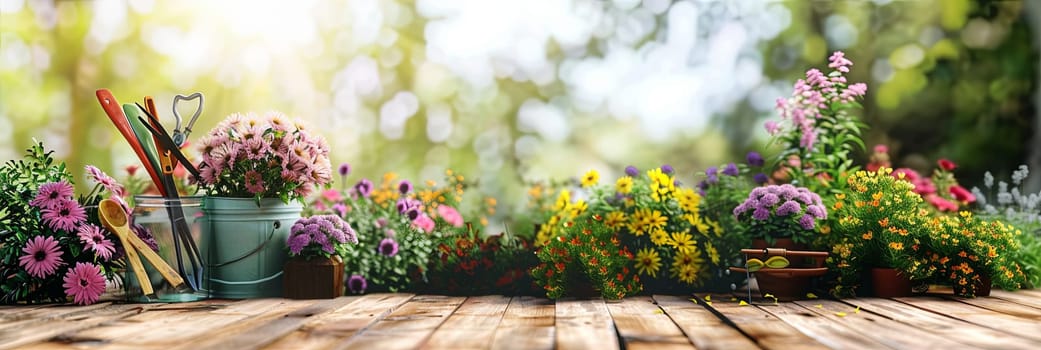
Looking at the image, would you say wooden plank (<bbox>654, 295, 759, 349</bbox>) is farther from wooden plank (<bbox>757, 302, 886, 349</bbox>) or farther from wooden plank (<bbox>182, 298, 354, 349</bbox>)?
wooden plank (<bbox>182, 298, 354, 349</bbox>)

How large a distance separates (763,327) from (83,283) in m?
2.29

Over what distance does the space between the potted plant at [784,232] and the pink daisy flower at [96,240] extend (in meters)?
2.26

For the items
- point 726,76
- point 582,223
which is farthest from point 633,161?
point 582,223

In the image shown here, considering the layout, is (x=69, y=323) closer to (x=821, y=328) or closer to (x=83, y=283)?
(x=83, y=283)

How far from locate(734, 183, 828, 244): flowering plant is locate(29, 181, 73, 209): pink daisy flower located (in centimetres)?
246

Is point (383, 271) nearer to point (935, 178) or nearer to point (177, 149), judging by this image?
point (177, 149)

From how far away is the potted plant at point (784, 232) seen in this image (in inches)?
114

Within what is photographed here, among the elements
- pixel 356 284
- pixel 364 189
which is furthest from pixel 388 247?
pixel 364 189

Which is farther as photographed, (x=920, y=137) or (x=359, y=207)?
(x=920, y=137)

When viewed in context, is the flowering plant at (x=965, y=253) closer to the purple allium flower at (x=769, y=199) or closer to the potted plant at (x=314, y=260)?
the purple allium flower at (x=769, y=199)

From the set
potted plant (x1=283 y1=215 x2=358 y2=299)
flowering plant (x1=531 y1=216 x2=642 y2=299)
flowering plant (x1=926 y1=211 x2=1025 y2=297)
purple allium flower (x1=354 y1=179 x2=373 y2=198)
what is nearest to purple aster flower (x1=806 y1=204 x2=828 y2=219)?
flowering plant (x1=926 y1=211 x2=1025 y2=297)

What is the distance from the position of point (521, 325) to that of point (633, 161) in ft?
7.60

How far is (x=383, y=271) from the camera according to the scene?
10.7 feet

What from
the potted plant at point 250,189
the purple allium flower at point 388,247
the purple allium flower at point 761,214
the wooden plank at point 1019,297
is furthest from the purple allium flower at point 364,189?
the wooden plank at point 1019,297
